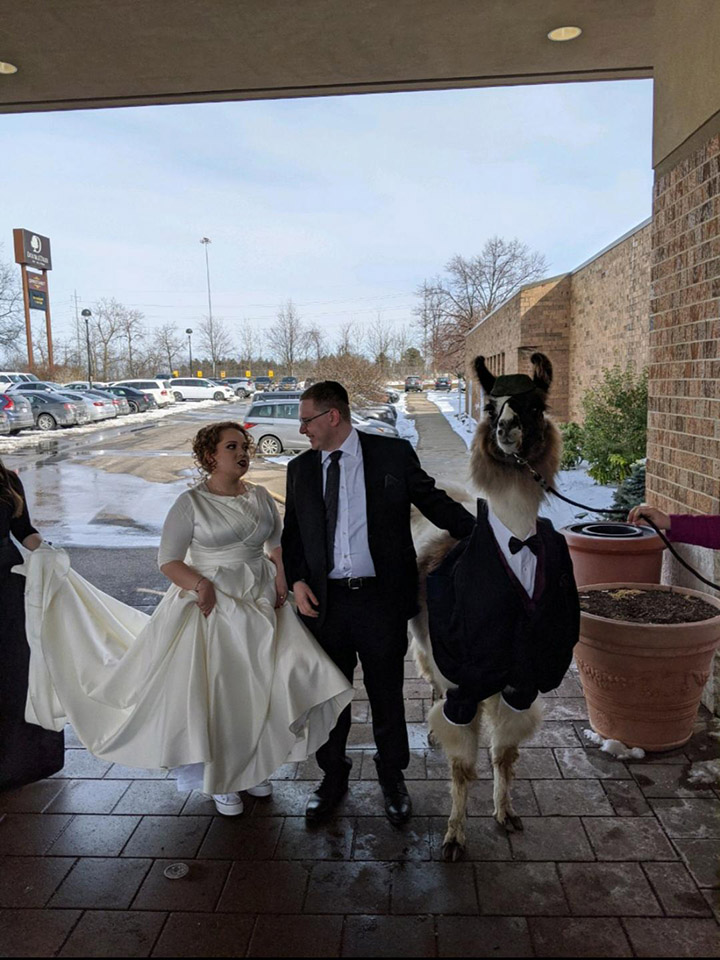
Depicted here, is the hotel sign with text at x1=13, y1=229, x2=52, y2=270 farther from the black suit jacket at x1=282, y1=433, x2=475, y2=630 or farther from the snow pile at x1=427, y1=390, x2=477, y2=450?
the black suit jacket at x1=282, y1=433, x2=475, y2=630

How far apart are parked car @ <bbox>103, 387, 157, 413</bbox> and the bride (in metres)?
36.2

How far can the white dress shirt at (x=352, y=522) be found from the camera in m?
3.02

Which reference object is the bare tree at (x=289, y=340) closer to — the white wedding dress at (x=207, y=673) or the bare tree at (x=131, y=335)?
the bare tree at (x=131, y=335)

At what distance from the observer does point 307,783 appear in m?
3.40

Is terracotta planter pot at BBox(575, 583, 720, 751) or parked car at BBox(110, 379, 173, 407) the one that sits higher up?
parked car at BBox(110, 379, 173, 407)

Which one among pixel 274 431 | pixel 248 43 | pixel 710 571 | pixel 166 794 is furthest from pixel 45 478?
pixel 710 571

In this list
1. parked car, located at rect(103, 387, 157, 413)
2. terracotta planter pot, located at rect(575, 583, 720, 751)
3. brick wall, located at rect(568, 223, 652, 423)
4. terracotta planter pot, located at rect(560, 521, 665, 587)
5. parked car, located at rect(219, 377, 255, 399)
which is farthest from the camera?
parked car, located at rect(219, 377, 255, 399)

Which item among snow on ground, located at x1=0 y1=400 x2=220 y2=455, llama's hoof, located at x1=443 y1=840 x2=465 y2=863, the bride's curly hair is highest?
the bride's curly hair

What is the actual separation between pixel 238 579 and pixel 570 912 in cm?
181

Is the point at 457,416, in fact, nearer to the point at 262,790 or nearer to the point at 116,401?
the point at 116,401

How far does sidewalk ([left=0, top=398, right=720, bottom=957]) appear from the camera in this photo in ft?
7.77

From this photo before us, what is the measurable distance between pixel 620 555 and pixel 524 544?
75.2 inches

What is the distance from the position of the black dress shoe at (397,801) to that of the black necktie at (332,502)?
1.02 meters

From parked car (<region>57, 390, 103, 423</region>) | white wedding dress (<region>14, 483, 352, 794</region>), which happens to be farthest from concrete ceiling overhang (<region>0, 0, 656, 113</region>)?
parked car (<region>57, 390, 103, 423</region>)
